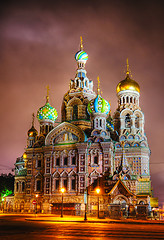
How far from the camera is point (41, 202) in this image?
149 feet

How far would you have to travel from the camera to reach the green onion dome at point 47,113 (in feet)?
168

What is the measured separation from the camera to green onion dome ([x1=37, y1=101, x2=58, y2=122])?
51094mm

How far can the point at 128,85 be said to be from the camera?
5050 cm

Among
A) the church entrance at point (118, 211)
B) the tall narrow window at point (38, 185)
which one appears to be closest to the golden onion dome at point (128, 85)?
the tall narrow window at point (38, 185)

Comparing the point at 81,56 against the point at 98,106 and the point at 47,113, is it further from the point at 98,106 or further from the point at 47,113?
the point at 98,106

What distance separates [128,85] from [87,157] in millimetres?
14634

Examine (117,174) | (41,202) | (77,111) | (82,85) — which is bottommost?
(41,202)

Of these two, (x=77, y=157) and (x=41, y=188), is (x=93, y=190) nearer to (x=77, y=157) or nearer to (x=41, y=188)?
(x=77, y=157)

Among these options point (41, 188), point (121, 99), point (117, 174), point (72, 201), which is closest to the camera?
point (117, 174)

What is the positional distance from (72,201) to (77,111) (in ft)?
50.2

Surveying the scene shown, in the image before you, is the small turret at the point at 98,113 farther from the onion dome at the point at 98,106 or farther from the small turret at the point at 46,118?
the small turret at the point at 46,118

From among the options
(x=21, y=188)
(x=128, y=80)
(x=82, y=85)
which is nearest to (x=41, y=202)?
(x=21, y=188)

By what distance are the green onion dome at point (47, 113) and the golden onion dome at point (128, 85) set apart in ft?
38.1

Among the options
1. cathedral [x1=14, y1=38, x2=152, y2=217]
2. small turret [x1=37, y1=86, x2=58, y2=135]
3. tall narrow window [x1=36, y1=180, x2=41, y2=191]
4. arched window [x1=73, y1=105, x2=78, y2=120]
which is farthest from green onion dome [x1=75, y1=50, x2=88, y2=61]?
tall narrow window [x1=36, y1=180, x2=41, y2=191]
